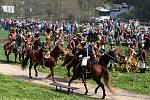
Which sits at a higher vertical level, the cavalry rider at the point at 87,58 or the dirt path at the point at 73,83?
the cavalry rider at the point at 87,58

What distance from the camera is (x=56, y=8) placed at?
242 ft

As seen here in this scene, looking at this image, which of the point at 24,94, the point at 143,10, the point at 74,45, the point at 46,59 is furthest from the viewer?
the point at 143,10

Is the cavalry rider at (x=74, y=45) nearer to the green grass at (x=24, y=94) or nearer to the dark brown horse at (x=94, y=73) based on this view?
the dark brown horse at (x=94, y=73)

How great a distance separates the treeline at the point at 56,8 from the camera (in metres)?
72.4

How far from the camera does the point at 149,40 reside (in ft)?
132

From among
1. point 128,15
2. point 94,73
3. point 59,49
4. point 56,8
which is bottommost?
point 128,15

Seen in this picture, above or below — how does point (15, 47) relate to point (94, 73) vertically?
below

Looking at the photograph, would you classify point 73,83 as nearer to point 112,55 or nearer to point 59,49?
point 59,49

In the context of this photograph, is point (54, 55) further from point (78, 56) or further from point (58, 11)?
point (58, 11)

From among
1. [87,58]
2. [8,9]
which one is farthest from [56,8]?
[87,58]

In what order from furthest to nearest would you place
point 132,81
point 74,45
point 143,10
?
point 143,10 → point 74,45 → point 132,81

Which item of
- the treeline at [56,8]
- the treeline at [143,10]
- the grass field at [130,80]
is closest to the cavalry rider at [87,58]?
the grass field at [130,80]

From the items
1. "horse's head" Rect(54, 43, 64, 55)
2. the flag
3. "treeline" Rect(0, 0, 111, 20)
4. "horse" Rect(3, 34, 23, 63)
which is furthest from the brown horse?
the flag

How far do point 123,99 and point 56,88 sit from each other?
11.3 ft
